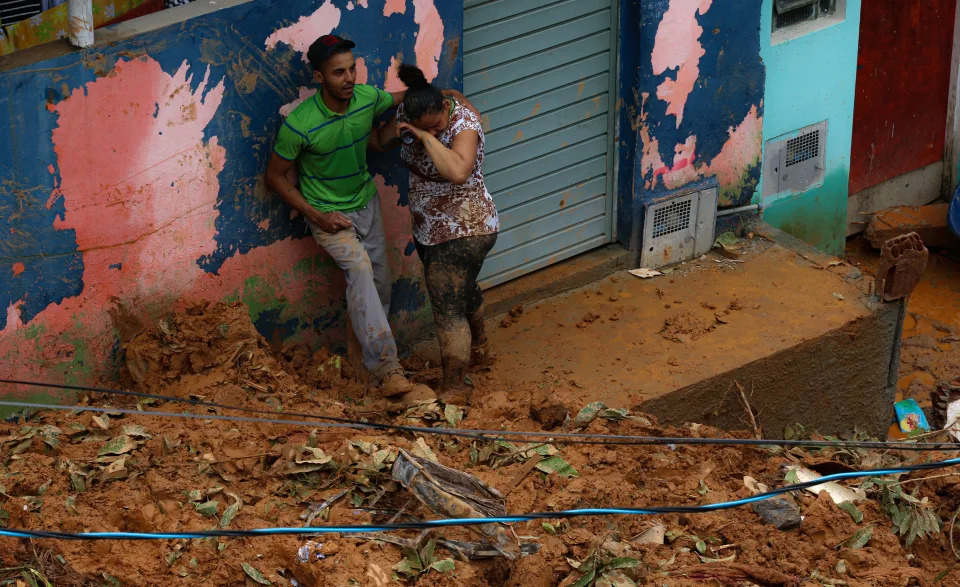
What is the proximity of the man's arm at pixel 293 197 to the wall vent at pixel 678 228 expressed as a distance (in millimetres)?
2648

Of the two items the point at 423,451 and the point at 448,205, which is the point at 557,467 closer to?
the point at 423,451

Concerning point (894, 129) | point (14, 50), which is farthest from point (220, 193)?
point (894, 129)

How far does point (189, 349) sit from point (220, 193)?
88 centimetres

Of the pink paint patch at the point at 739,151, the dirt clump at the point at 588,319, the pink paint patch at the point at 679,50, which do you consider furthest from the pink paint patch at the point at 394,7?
the pink paint patch at the point at 739,151

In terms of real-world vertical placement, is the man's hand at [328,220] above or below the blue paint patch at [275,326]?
above

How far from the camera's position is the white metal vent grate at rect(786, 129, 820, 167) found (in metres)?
9.28

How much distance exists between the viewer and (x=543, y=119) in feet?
26.5

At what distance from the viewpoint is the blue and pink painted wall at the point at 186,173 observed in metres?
6.01

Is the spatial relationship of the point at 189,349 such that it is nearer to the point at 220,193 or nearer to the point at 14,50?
the point at 220,193

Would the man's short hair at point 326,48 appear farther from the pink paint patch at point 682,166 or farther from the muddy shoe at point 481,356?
the pink paint patch at point 682,166

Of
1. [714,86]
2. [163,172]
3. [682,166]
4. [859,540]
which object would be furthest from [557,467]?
[714,86]

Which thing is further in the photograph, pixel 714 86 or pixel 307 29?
pixel 714 86

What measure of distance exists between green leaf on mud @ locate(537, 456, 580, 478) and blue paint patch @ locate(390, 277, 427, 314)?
2.09m

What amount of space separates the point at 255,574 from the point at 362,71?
10.3 ft
